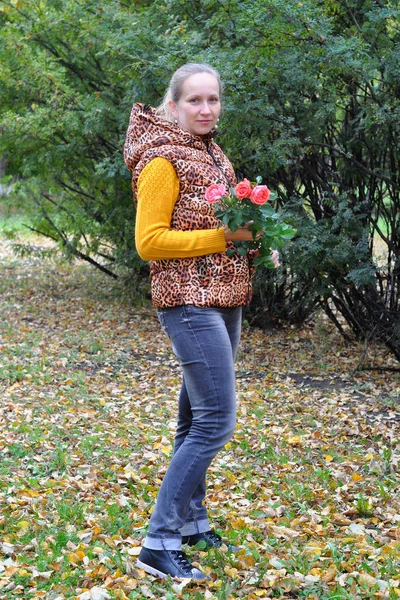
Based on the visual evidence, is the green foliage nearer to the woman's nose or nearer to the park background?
the park background

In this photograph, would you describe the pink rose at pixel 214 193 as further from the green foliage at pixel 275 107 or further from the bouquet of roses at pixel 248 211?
the green foliage at pixel 275 107

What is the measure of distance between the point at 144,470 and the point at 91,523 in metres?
0.87

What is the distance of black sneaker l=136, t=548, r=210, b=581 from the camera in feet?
11.2

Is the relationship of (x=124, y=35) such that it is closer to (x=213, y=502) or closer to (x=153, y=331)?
(x=153, y=331)

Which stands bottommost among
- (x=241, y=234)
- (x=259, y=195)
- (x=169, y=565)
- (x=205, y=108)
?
(x=169, y=565)

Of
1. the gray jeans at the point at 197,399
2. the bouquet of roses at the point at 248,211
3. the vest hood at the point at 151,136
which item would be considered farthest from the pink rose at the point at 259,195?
the gray jeans at the point at 197,399

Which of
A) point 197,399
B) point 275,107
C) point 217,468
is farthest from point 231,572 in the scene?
point 275,107

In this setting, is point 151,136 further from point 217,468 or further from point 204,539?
point 217,468

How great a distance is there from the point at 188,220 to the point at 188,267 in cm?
19

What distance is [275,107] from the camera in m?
6.81

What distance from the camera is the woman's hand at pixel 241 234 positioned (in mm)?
3209

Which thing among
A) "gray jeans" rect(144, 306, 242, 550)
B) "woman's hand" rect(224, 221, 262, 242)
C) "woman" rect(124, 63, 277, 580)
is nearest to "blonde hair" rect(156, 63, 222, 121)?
"woman" rect(124, 63, 277, 580)

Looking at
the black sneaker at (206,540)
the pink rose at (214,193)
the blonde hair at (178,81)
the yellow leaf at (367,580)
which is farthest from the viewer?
the black sneaker at (206,540)

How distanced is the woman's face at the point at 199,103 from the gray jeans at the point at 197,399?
2.45 ft
